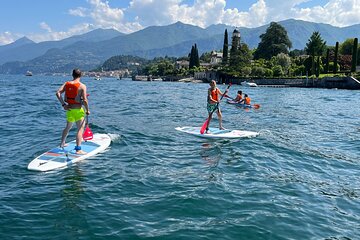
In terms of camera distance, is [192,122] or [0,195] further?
[192,122]

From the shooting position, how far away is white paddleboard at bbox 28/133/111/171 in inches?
396

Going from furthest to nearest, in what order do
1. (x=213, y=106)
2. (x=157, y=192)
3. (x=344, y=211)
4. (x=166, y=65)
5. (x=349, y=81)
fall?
(x=166, y=65) → (x=349, y=81) → (x=213, y=106) → (x=157, y=192) → (x=344, y=211)

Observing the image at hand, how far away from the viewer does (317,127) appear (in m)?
20.0

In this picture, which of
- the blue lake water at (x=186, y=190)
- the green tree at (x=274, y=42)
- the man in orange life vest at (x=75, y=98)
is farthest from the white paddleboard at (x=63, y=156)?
the green tree at (x=274, y=42)

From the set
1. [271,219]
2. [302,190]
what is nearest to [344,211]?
[302,190]

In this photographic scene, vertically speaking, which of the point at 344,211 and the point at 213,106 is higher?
the point at 213,106

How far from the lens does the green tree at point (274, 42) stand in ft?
443

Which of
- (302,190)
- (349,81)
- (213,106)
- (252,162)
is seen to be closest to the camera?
(302,190)

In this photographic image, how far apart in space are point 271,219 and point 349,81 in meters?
76.6

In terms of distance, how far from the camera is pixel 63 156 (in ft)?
35.4

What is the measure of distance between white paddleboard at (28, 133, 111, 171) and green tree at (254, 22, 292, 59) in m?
132

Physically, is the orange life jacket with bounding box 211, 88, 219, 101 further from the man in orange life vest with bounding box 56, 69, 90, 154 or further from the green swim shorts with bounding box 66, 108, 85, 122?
the green swim shorts with bounding box 66, 108, 85, 122

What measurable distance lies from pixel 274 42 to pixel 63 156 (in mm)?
138171

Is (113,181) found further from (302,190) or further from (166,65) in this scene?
(166,65)
